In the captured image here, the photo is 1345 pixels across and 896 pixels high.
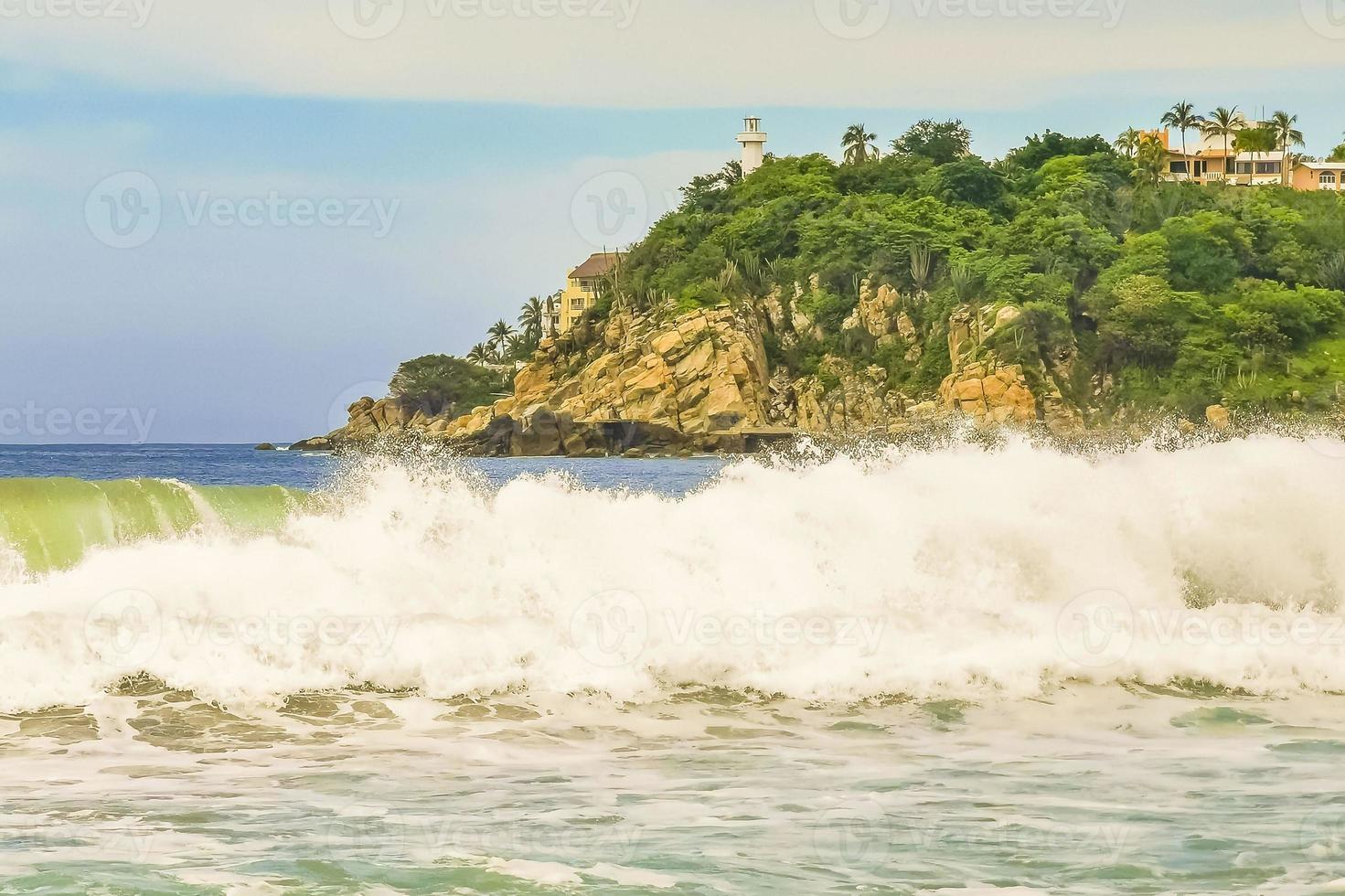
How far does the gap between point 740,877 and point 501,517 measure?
8.31 metres

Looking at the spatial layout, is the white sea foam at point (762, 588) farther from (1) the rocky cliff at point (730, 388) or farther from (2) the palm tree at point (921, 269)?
(2) the palm tree at point (921, 269)

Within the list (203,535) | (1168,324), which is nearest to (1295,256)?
(1168,324)

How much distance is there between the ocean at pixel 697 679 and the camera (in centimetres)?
707

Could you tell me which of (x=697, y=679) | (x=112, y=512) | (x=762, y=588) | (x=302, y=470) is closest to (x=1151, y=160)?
(x=302, y=470)

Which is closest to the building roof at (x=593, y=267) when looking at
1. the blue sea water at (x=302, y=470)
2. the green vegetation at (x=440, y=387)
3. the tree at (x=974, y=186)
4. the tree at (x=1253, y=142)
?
the green vegetation at (x=440, y=387)

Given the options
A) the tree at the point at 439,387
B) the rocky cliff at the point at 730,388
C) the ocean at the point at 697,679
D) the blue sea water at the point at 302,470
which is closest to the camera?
the ocean at the point at 697,679

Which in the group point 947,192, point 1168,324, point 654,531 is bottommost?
point 654,531

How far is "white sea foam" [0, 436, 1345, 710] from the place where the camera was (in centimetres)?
1130

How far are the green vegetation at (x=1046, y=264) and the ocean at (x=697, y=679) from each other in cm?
8359

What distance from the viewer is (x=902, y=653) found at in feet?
A: 38.6

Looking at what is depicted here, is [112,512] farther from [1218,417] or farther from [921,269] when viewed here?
[921,269]

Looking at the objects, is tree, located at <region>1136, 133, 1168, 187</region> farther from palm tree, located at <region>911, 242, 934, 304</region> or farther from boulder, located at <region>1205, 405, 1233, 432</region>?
boulder, located at <region>1205, 405, 1233, 432</region>

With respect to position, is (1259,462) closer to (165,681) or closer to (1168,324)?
(165,681)

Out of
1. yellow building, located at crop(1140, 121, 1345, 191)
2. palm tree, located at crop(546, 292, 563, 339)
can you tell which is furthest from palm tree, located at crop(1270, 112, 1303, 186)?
palm tree, located at crop(546, 292, 563, 339)
